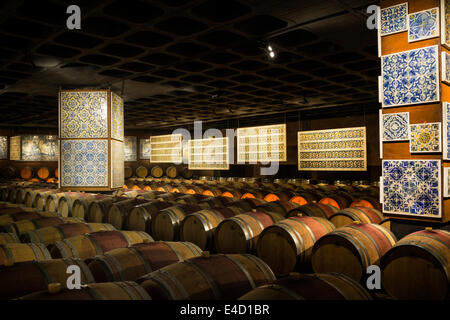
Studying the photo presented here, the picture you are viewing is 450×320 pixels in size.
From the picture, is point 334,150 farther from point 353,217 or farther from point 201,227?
point 201,227

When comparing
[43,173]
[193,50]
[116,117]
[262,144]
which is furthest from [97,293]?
[43,173]

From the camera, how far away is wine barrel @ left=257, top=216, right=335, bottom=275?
140 inches

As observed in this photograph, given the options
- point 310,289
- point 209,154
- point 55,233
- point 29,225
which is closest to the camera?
point 310,289

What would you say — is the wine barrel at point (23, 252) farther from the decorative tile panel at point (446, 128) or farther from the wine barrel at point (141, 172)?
the wine barrel at point (141, 172)

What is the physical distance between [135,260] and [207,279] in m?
0.86

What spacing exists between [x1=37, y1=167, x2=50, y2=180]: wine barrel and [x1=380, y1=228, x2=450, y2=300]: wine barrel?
1592 cm

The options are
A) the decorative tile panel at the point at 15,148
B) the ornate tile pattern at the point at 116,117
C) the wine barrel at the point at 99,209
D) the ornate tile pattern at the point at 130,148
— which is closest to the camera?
the wine barrel at the point at 99,209

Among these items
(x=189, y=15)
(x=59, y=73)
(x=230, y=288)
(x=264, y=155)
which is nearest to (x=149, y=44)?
(x=189, y=15)

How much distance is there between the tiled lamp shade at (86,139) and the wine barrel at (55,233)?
3115 millimetres

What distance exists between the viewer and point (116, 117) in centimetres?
729

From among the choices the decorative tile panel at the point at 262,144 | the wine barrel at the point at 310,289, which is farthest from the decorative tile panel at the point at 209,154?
the wine barrel at the point at 310,289

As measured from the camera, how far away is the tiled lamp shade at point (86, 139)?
22.8 ft

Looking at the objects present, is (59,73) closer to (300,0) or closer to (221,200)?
(221,200)

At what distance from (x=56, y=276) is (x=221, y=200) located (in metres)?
4.34
